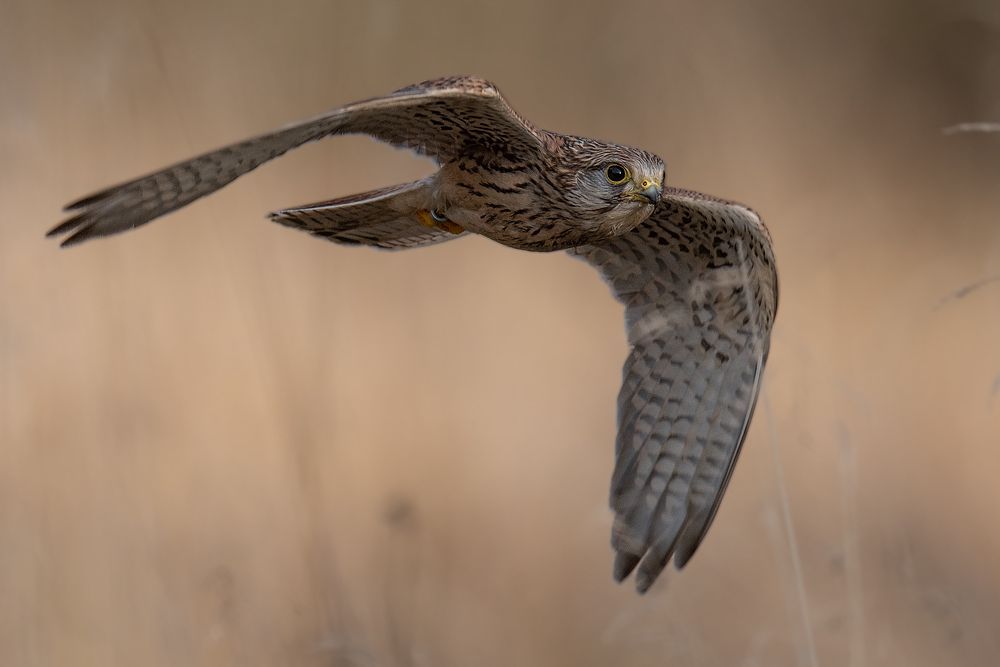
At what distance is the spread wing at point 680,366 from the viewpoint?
2.28 meters

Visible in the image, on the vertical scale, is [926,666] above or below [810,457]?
below

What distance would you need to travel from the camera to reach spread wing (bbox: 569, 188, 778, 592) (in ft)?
7.48

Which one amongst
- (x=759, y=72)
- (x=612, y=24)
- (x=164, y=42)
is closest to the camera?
(x=164, y=42)

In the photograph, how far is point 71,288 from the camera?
3.77m

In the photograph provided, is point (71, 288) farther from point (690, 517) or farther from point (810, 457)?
point (810, 457)

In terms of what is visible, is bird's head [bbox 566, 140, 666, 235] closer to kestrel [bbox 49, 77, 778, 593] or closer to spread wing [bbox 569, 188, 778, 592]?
kestrel [bbox 49, 77, 778, 593]

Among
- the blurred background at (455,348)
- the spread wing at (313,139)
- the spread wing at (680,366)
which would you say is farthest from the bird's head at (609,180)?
the blurred background at (455,348)

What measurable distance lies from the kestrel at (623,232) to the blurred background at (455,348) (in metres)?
0.55

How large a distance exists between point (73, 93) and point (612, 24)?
2887mm

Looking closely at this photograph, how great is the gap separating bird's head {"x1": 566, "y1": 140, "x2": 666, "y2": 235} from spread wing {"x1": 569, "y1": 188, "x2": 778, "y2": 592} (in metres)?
0.33

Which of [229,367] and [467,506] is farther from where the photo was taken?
[467,506]

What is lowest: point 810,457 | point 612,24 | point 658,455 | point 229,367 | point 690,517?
point 810,457

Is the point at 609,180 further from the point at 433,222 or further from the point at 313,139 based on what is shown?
the point at 313,139

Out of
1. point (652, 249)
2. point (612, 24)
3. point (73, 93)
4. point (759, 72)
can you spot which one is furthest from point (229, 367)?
point (759, 72)
